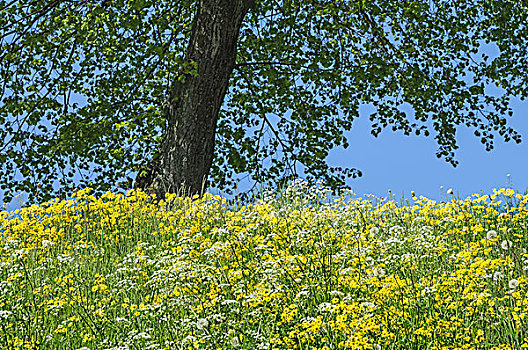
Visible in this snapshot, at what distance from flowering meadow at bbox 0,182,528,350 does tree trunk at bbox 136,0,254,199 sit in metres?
2.91

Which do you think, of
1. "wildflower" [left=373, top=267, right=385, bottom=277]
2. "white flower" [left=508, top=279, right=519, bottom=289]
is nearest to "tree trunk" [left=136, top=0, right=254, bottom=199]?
"wildflower" [left=373, top=267, right=385, bottom=277]

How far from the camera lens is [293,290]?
14.7 feet

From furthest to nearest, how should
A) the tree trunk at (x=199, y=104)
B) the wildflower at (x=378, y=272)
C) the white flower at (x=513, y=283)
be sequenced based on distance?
the tree trunk at (x=199, y=104) < the wildflower at (x=378, y=272) < the white flower at (x=513, y=283)

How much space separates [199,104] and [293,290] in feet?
21.6

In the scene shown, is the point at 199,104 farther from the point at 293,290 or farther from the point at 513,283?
the point at 513,283

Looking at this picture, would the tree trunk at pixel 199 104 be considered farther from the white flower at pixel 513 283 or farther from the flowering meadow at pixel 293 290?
the white flower at pixel 513 283

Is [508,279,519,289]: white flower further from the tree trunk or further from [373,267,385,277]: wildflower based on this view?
the tree trunk

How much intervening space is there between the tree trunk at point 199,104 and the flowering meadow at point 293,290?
115 inches

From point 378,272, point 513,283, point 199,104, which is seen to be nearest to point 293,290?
point 378,272

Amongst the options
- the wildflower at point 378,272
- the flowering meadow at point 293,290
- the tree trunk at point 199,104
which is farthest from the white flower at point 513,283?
the tree trunk at point 199,104

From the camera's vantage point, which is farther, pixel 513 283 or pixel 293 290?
pixel 293 290

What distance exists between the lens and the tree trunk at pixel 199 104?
10484mm

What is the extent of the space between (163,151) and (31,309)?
5504 millimetres

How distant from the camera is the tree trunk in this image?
10.5 metres
